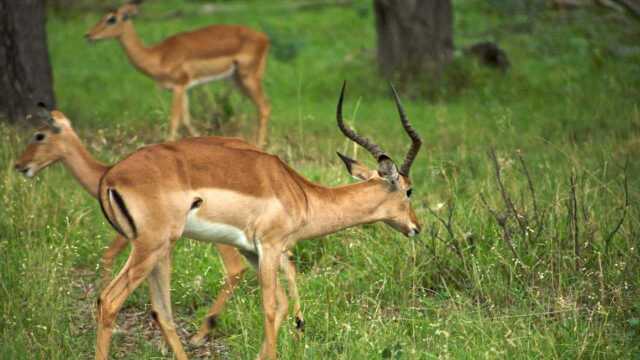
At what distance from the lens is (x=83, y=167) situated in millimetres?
5305

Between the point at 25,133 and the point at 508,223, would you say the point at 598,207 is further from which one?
the point at 25,133

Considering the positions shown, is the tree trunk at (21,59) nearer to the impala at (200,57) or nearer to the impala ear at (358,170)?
the impala at (200,57)

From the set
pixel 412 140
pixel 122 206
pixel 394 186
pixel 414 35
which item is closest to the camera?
pixel 122 206

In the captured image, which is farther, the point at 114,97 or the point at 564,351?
the point at 114,97

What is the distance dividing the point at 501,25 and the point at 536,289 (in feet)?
23.6

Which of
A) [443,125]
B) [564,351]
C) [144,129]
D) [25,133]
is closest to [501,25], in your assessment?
[443,125]

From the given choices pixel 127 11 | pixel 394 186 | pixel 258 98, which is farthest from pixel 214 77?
pixel 394 186

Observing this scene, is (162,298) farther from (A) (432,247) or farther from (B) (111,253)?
(A) (432,247)

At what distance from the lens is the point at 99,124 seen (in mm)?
8727

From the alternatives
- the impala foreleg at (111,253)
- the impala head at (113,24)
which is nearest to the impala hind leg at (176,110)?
the impala head at (113,24)

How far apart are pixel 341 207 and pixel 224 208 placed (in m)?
0.60

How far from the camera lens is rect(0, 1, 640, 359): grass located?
477 cm

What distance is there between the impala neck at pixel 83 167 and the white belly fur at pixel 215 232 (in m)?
0.71

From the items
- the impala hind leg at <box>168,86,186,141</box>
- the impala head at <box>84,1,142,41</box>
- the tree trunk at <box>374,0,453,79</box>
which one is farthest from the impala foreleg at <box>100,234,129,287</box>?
the tree trunk at <box>374,0,453,79</box>
